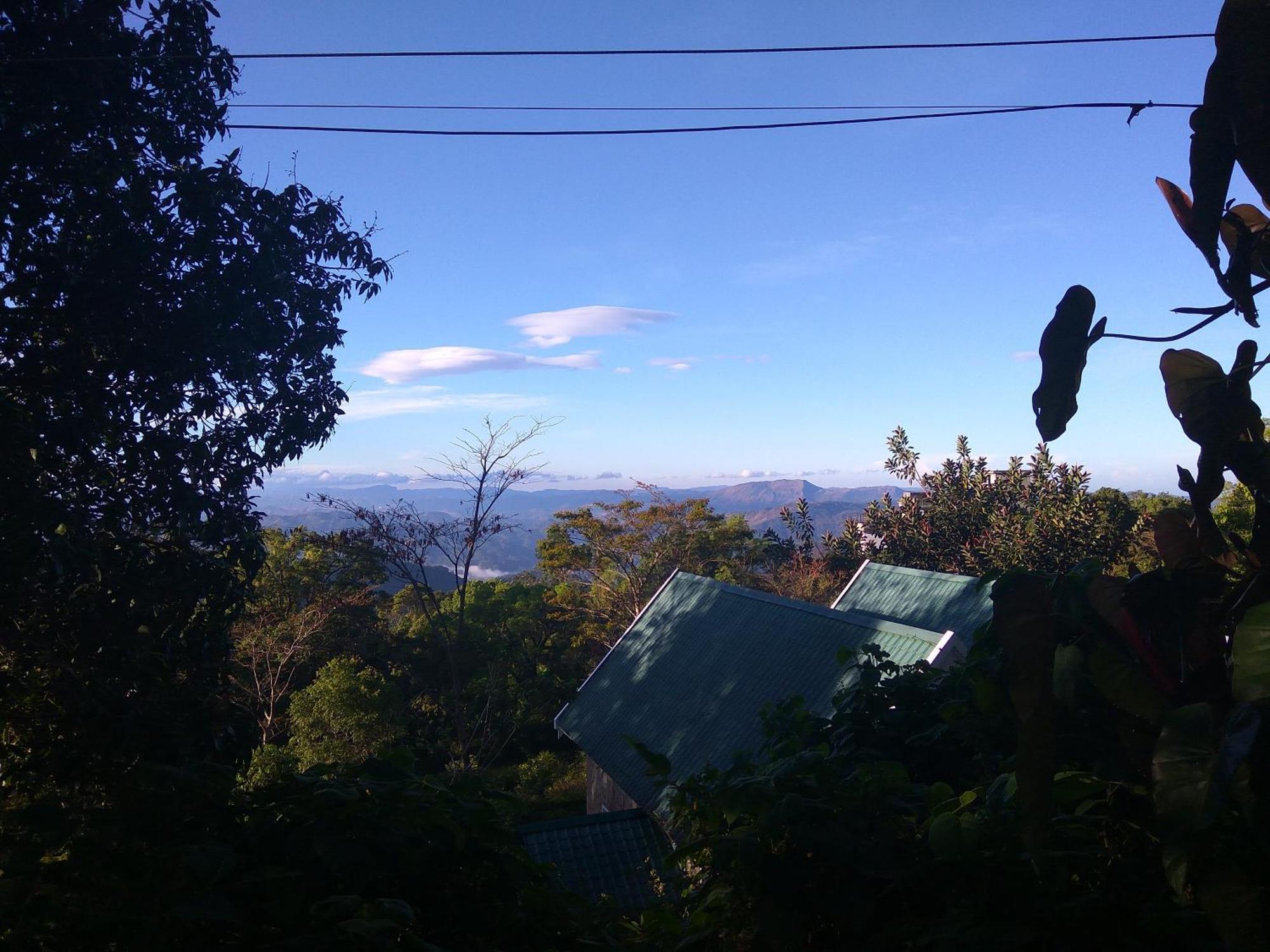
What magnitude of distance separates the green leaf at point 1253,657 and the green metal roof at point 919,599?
10.7 metres

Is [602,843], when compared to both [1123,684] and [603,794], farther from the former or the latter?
[1123,684]

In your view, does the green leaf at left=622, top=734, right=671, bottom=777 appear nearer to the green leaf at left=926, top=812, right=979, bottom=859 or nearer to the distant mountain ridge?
the green leaf at left=926, top=812, right=979, bottom=859

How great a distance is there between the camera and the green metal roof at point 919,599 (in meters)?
13.5

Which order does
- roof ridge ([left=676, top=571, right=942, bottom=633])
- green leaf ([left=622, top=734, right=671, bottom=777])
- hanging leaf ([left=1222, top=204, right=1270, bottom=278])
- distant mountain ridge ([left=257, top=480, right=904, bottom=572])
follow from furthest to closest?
distant mountain ridge ([left=257, top=480, right=904, bottom=572])
roof ridge ([left=676, top=571, right=942, bottom=633])
green leaf ([left=622, top=734, right=671, bottom=777])
hanging leaf ([left=1222, top=204, right=1270, bottom=278])

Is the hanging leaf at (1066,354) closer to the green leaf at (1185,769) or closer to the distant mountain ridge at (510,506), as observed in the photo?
the green leaf at (1185,769)

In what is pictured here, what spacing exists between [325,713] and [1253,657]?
17592 mm

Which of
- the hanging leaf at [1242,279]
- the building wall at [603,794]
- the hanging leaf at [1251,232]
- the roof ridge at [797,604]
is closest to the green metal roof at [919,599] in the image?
the roof ridge at [797,604]

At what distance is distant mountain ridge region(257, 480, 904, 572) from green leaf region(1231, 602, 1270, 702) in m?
7.91

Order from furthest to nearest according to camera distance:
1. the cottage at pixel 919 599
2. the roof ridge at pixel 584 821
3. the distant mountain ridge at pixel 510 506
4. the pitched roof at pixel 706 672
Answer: the distant mountain ridge at pixel 510 506 → the cottage at pixel 919 599 → the pitched roof at pixel 706 672 → the roof ridge at pixel 584 821

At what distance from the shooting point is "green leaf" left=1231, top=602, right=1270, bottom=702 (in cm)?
146

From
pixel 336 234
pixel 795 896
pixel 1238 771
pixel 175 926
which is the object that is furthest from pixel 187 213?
pixel 1238 771

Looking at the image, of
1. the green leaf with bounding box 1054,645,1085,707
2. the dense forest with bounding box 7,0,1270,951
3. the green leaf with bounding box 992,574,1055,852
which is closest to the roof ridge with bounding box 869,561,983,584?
the dense forest with bounding box 7,0,1270,951

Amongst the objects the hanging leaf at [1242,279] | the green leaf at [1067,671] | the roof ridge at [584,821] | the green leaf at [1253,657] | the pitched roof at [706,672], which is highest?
the hanging leaf at [1242,279]

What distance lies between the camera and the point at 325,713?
1683cm
